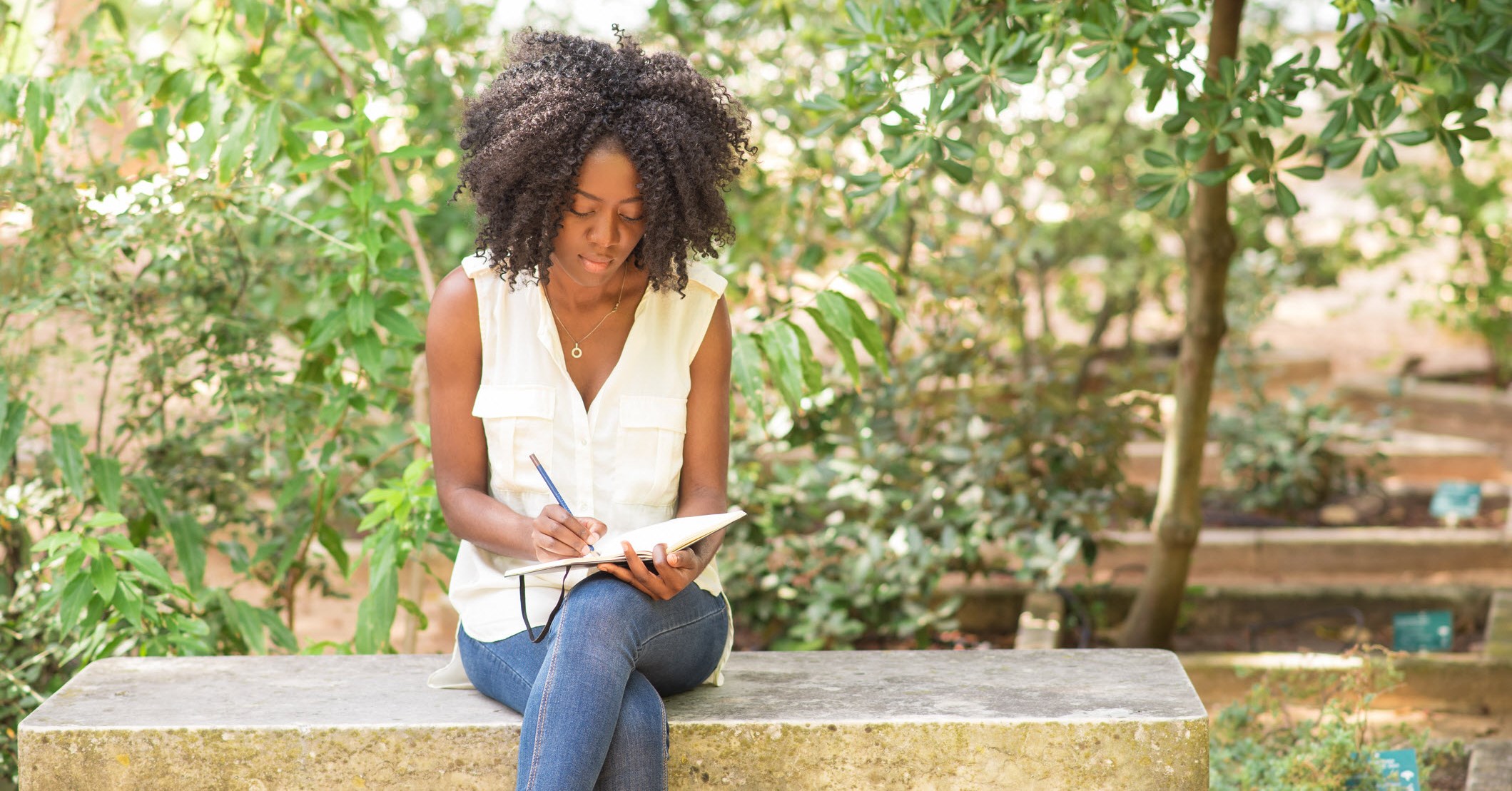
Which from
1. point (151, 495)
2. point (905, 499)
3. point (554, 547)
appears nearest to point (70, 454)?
point (151, 495)

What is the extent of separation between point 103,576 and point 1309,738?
242 cm

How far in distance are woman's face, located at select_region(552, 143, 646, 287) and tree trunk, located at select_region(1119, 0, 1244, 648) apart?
5.84ft

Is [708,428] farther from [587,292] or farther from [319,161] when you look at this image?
[319,161]

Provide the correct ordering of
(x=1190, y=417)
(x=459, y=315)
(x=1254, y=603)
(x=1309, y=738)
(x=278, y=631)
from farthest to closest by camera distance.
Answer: (x=1254, y=603)
(x=1190, y=417)
(x=278, y=631)
(x=1309, y=738)
(x=459, y=315)

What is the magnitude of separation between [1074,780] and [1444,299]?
6130 mm

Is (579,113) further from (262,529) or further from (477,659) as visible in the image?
(262,529)

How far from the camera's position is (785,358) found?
2.77 m

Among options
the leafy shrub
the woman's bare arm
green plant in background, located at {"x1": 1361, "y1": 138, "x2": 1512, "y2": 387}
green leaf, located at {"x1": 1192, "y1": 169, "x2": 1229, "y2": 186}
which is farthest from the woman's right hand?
green plant in background, located at {"x1": 1361, "y1": 138, "x2": 1512, "y2": 387}

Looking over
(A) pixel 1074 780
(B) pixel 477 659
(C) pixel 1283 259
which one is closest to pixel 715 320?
(B) pixel 477 659

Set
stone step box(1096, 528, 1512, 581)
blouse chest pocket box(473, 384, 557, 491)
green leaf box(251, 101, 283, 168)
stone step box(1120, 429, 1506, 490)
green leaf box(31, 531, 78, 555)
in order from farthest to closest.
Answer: stone step box(1120, 429, 1506, 490) < stone step box(1096, 528, 1512, 581) < green leaf box(251, 101, 283, 168) < green leaf box(31, 531, 78, 555) < blouse chest pocket box(473, 384, 557, 491)

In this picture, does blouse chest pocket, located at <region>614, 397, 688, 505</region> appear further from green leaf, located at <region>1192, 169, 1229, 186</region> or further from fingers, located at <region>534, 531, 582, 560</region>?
green leaf, located at <region>1192, 169, 1229, 186</region>

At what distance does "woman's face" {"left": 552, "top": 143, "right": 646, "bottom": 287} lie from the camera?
2.13 metres

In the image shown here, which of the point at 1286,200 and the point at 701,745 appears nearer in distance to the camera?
the point at 701,745

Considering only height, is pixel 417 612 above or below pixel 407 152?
below
